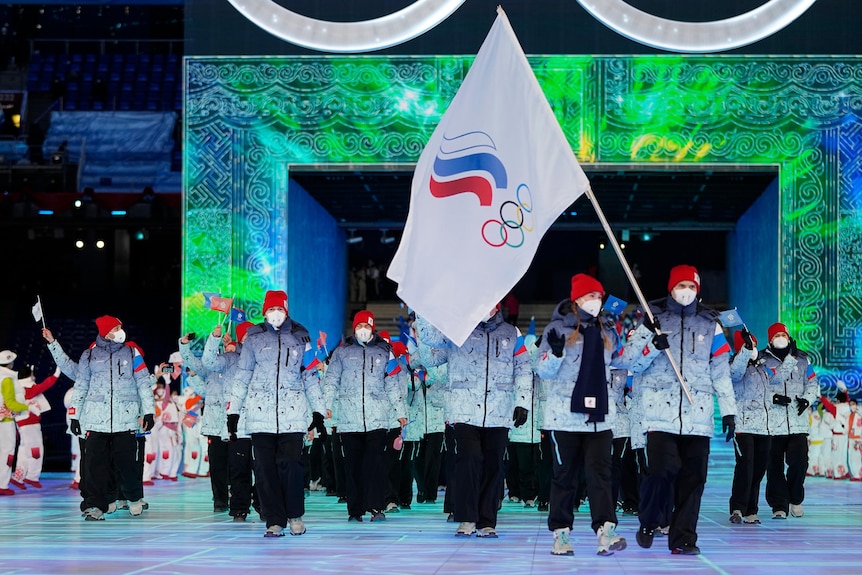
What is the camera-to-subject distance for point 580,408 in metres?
7.41

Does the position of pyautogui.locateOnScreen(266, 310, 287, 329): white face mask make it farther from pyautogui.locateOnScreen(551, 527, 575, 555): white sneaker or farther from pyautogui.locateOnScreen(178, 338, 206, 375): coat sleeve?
pyautogui.locateOnScreen(551, 527, 575, 555): white sneaker

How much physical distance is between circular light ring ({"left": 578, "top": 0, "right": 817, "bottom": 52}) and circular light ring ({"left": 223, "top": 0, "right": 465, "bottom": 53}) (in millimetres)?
2109

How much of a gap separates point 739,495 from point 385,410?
2901 millimetres

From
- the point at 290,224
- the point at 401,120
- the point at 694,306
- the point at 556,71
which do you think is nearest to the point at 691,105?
the point at 556,71

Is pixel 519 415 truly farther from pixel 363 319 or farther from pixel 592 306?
pixel 363 319

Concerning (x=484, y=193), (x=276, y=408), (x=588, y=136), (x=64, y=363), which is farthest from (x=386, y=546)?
(x=588, y=136)

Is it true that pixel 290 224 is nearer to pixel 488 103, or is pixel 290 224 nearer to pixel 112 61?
pixel 488 103

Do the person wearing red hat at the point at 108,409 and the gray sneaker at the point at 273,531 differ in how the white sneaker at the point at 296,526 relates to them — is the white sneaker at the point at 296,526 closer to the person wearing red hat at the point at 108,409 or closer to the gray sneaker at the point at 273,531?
the gray sneaker at the point at 273,531

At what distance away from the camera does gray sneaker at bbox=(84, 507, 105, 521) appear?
10.1m

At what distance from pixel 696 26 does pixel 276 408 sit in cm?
1081

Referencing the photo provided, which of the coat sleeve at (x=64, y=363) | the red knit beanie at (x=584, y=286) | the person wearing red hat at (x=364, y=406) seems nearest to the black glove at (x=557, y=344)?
the red knit beanie at (x=584, y=286)

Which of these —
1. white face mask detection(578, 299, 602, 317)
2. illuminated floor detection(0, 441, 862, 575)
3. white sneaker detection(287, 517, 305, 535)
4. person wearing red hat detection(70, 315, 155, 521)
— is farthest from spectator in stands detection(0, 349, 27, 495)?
white face mask detection(578, 299, 602, 317)

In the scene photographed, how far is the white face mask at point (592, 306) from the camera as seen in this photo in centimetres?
757

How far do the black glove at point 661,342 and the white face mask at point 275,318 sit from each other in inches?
110
